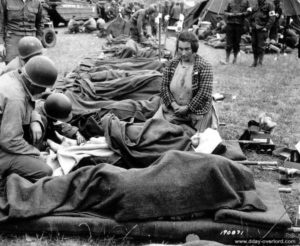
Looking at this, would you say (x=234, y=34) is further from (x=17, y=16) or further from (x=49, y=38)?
(x=17, y=16)

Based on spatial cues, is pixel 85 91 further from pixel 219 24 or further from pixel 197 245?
pixel 219 24

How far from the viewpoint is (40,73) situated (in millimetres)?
4133

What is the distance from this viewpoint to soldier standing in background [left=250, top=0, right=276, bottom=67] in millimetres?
12117

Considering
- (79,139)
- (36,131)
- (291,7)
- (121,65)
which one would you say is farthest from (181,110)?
(291,7)

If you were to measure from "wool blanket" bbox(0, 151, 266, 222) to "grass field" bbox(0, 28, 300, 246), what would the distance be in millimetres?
273

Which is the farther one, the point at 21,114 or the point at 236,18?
the point at 236,18

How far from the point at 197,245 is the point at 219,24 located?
1658cm

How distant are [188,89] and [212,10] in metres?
13.3

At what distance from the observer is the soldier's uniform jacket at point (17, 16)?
7085 millimetres

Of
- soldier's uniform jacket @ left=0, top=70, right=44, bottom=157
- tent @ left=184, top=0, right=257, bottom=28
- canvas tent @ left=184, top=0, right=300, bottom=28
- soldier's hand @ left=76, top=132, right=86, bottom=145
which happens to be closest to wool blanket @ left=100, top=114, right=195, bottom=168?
soldier's hand @ left=76, top=132, right=86, bottom=145

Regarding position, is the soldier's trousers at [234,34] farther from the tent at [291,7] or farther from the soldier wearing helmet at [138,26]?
the tent at [291,7]

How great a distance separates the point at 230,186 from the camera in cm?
387

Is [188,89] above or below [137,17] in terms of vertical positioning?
above

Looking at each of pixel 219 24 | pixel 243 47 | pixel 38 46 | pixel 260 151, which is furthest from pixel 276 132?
pixel 219 24
